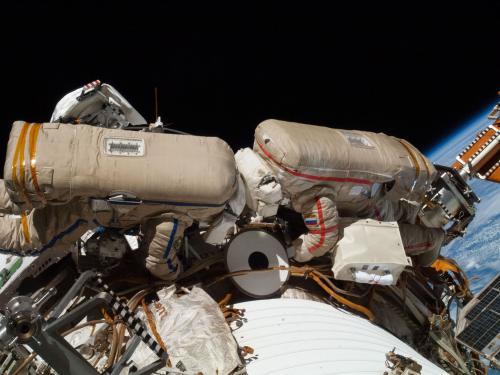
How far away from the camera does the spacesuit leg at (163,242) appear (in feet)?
12.2

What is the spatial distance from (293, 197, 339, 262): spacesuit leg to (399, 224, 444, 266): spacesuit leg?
1.11 metres

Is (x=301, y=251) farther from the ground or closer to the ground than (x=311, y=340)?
farther from the ground

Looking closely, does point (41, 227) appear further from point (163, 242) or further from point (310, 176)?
point (310, 176)

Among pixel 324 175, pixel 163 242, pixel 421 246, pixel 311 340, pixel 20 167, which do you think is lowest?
pixel 311 340

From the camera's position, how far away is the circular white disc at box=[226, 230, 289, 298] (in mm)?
4375

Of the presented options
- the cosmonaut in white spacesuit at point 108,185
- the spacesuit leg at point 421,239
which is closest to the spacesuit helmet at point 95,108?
the cosmonaut in white spacesuit at point 108,185

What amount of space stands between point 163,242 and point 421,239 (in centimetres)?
284

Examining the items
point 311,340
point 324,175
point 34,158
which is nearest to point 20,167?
point 34,158

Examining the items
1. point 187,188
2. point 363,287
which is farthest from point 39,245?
point 363,287

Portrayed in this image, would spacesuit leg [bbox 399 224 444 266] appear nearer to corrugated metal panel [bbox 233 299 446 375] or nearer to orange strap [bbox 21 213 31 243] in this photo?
corrugated metal panel [bbox 233 299 446 375]

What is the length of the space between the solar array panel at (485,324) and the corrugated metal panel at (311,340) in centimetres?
68

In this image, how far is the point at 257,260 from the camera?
4.52 meters

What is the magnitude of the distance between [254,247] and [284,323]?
84 centimetres

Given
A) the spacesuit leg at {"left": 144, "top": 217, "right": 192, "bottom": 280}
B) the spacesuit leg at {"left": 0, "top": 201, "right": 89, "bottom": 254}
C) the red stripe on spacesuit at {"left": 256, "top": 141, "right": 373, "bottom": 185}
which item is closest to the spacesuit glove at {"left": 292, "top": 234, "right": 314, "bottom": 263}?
the red stripe on spacesuit at {"left": 256, "top": 141, "right": 373, "bottom": 185}
